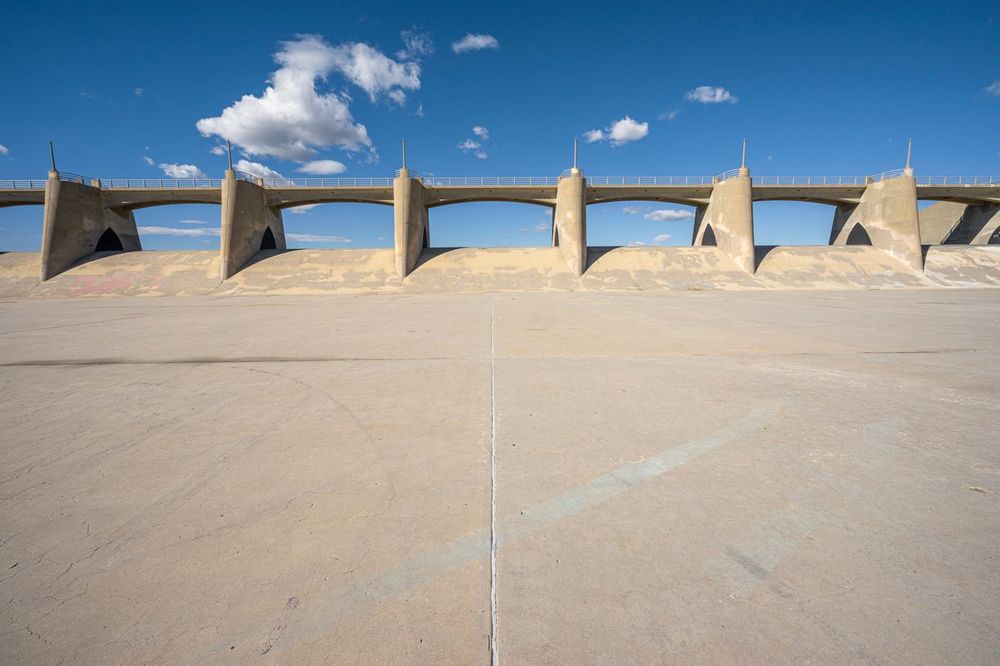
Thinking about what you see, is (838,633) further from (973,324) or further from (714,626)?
(973,324)

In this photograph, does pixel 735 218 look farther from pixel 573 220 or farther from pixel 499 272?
pixel 499 272

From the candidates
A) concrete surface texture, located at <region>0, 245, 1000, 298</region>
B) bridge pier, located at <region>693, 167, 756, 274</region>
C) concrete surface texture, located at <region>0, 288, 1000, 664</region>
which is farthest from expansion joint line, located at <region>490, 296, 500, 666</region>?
bridge pier, located at <region>693, 167, 756, 274</region>

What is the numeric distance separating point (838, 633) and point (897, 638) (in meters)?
0.22

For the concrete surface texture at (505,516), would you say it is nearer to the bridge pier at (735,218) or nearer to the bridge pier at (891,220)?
the bridge pier at (735,218)

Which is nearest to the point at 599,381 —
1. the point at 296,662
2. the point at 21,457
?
the point at 296,662

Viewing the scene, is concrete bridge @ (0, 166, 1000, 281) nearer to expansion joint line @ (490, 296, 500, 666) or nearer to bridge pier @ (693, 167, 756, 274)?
bridge pier @ (693, 167, 756, 274)

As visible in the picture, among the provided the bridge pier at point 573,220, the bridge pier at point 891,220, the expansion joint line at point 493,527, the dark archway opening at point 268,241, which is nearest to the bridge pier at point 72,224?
the dark archway opening at point 268,241

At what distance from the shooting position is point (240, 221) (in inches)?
1118

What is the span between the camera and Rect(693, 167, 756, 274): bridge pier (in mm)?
28156

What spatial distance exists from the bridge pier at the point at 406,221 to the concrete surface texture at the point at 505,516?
2254cm

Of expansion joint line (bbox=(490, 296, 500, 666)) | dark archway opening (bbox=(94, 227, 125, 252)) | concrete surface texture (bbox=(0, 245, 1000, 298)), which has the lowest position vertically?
expansion joint line (bbox=(490, 296, 500, 666))

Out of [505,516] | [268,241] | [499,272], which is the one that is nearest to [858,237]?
[499,272]

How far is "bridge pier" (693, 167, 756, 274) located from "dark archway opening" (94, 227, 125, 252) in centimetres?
4774

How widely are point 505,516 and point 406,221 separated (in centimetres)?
2779
